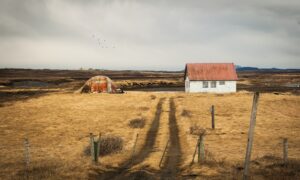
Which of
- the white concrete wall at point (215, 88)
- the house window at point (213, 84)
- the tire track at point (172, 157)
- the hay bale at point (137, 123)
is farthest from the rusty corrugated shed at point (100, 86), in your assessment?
the tire track at point (172, 157)

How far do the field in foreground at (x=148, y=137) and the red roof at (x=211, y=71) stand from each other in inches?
444

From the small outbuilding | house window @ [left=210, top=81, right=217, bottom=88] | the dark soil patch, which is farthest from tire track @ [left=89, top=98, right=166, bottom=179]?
house window @ [left=210, top=81, right=217, bottom=88]

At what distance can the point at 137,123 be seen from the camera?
30.9 meters

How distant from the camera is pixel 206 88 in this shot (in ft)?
196

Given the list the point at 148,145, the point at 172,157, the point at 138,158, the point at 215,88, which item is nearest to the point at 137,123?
the point at 148,145

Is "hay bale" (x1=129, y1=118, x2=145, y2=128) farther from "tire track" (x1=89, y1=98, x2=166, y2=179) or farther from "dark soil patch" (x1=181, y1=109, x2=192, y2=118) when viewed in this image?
"dark soil patch" (x1=181, y1=109, x2=192, y2=118)

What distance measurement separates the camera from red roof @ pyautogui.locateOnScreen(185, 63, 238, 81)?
59.4 m

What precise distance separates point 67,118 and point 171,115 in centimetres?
1111

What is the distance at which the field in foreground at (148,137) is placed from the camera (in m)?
16.6

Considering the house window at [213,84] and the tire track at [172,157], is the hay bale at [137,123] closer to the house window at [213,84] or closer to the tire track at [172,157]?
the tire track at [172,157]

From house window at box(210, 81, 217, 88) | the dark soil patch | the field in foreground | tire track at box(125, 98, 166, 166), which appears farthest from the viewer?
house window at box(210, 81, 217, 88)

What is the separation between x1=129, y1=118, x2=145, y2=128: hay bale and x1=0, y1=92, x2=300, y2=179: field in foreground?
0.46 metres

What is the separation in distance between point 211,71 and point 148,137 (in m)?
37.5

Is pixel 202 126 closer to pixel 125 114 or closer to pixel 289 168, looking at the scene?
pixel 125 114
